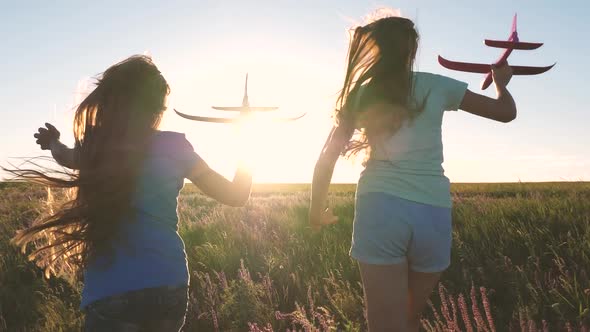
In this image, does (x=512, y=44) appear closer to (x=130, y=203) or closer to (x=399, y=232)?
(x=399, y=232)

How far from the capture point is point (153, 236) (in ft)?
7.16

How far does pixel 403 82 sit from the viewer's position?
2.35m

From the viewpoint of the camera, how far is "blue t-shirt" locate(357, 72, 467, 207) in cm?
228

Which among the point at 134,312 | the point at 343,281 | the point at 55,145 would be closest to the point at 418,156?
the point at 134,312

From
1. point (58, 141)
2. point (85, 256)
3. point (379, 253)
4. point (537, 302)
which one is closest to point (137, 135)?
point (85, 256)

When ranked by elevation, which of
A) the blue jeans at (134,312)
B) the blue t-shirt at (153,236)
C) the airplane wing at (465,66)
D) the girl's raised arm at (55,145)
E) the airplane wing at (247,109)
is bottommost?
the blue jeans at (134,312)

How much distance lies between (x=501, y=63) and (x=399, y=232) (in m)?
1.24

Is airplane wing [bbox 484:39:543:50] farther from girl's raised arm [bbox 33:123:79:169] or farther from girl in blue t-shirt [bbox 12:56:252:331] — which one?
girl's raised arm [bbox 33:123:79:169]

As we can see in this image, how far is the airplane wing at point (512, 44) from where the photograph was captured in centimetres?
274

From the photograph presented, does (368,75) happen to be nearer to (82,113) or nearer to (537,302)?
(82,113)

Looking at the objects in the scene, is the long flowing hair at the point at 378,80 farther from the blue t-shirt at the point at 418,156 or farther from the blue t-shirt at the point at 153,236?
the blue t-shirt at the point at 153,236

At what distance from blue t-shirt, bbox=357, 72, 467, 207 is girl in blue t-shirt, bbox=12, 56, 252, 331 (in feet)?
2.35

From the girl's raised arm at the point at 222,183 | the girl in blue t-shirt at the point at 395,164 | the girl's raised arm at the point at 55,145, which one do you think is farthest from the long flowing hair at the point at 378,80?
the girl's raised arm at the point at 55,145

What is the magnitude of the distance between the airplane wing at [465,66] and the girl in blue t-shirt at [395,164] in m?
0.36
